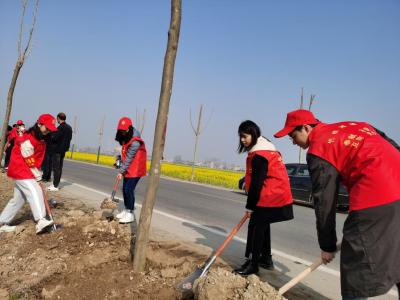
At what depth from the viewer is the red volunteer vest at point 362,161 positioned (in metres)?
2.22

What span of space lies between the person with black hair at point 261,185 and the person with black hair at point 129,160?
7.04 ft

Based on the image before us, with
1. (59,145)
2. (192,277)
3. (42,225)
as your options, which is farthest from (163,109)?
(59,145)

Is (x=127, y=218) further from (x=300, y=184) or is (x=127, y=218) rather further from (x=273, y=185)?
(x=300, y=184)

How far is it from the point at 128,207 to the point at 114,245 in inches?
54.4

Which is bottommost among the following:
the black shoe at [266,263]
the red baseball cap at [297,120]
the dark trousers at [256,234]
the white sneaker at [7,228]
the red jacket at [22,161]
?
the white sneaker at [7,228]

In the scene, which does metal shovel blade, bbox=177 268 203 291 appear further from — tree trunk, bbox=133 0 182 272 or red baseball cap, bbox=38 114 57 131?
red baseball cap, bbox=38 114 57 131

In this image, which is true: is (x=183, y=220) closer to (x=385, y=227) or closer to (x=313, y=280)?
(x=313, y=280)

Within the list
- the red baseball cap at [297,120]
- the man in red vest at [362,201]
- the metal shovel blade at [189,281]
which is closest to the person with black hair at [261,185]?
the metal shovel blade at [189,281]

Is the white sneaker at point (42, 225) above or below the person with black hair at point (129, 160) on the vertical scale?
below

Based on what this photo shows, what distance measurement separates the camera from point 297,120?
106 inches

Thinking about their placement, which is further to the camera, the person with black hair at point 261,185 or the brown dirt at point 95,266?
the person with black hair at point 261,185

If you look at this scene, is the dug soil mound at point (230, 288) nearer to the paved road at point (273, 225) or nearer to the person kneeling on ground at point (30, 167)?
the paved road at point (273, 225)

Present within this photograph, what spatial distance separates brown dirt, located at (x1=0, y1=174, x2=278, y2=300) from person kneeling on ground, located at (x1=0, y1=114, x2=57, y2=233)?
29 cm

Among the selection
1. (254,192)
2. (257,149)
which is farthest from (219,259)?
(257,149)
